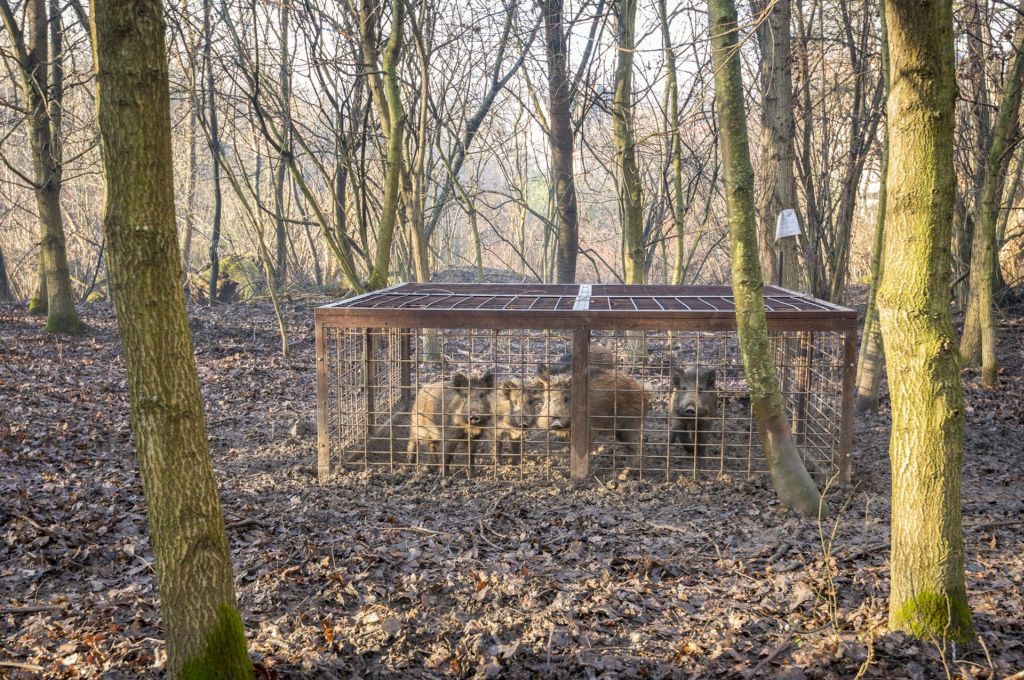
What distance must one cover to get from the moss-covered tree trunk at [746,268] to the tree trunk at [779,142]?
460cm

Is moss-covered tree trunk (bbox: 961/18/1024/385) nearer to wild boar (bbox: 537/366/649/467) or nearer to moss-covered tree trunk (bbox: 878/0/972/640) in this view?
wild boar (bbox: 537/366/649/467)

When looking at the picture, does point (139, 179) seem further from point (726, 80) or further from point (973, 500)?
point (973, 500)

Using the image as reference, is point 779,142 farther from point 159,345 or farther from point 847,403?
point 159,345

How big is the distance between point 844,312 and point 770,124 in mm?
4571

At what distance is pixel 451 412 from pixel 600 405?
1.35 m

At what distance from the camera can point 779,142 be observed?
980 centimetres

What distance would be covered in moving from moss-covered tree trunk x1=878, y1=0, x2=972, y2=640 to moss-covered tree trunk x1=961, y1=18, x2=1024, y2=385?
6546 mm

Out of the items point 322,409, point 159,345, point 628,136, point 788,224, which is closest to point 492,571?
point 322,409

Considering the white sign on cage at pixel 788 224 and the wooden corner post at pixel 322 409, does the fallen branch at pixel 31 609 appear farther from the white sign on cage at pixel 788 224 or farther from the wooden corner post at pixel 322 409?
the white sign on cage at pixel 788 224

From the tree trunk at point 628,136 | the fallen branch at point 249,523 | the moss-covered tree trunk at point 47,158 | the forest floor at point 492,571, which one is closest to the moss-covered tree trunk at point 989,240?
the forest floor at point 492,571

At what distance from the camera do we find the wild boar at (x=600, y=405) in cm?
689

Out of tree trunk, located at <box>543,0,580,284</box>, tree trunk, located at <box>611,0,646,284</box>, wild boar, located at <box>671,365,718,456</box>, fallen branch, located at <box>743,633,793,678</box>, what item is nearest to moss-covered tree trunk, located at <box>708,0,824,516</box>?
wild boar, located at <box>671,365,718,456</box>

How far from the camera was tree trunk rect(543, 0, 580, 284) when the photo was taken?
1373 cm

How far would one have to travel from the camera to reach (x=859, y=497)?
611cm
